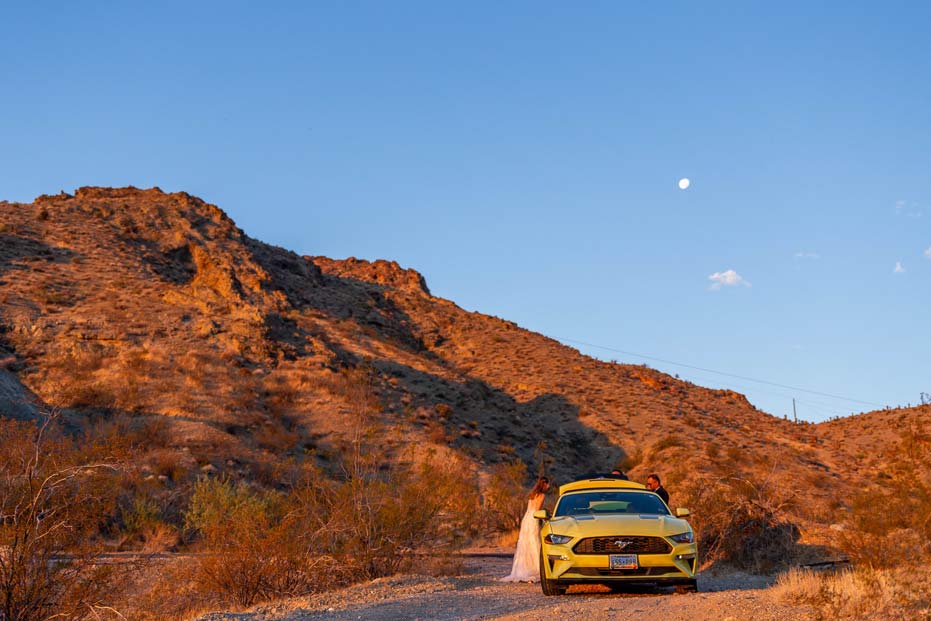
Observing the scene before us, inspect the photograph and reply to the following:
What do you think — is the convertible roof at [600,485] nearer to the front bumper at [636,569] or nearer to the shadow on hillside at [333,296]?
the front bumper at [636,569]

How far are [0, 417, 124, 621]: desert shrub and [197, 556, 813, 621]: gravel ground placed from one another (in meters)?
1.83

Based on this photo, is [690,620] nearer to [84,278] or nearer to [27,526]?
[27,526]

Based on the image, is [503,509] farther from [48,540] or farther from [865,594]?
[865,594]

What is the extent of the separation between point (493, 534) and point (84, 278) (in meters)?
33.9

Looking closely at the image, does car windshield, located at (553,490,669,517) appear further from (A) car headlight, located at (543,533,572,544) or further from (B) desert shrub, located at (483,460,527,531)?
(B) desert shrub, located at (483,460,527,531)

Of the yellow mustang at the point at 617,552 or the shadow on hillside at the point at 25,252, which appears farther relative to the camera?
the shadow on hillside at the point at 25,252

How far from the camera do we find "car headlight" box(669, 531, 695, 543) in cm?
1220

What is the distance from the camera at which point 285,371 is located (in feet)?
146

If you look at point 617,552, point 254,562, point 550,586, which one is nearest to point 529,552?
point 550,586

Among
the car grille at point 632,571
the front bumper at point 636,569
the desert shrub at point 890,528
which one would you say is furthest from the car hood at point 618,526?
the desert shrub at point 890,528

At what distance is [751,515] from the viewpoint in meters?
17.7

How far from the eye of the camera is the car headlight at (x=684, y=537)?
12203mm

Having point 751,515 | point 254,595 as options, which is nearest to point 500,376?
point 751,515

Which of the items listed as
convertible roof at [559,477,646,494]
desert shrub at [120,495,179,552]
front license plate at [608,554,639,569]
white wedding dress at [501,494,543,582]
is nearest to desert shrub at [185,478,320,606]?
white wedding dress at [501,494,543,582]
